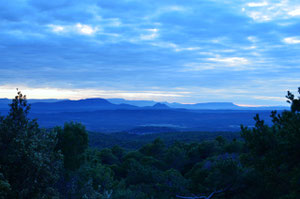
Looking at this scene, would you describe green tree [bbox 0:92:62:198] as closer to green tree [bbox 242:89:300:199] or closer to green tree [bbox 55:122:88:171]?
green tree [bbox 55:122:88:171]

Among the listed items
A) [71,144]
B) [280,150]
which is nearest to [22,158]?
[71,144]

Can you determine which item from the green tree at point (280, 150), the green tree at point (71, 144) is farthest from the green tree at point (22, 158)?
the green tree at point (280, 150)

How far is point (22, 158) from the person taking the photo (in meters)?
10.5

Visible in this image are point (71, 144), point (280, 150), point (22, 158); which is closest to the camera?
point (22, 158)

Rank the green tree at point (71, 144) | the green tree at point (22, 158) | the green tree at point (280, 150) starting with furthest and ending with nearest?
the green tree at point (71, 144) → the green tree at point (280, 150) → the green tree at point (22, 158)

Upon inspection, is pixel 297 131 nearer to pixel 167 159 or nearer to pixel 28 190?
pixel 28 190

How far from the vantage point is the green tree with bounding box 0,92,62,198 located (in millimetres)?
10297

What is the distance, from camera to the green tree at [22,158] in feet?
33.8

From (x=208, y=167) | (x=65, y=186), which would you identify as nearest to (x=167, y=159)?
(x=208, y=167)

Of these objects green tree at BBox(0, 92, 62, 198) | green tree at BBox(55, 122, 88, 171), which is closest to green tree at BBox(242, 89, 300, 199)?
green tree at BBox(0, 92, 62, 198)

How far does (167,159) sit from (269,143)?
88.1ft

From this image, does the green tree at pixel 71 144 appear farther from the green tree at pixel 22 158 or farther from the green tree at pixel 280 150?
the green tree at pixel 280 150

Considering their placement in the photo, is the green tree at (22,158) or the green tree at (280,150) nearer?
the green tree at (22,158)

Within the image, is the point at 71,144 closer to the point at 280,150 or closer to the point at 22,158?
the point at 22,158
